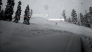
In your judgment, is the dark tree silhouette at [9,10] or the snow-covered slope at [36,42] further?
the dark tree silhouette at [9,10]

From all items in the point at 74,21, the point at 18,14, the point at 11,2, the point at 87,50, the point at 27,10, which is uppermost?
the point at 11,2

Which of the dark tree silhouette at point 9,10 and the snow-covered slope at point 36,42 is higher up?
the dark tree silhouette at point 9,10

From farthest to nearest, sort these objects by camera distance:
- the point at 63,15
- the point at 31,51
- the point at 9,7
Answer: the point at 63,15 < the point at 9,7 < the point at 31,51

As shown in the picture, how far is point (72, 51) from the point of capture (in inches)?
243

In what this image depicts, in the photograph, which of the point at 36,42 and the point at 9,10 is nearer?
the point at 36,42

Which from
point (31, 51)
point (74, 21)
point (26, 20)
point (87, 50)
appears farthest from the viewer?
point (74, 21)

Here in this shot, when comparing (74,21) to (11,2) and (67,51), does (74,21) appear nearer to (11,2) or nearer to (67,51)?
(67,51)

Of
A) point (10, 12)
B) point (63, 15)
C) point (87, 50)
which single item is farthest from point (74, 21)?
point (10, 12)

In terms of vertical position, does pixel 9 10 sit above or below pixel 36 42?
above

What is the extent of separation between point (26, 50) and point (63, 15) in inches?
2259

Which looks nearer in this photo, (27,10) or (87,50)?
(87,50)

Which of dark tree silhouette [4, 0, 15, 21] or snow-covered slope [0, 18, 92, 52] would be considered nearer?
snow-covered slope [0, 18, 92, 52]

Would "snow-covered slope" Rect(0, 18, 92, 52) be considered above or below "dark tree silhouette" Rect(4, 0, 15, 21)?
below

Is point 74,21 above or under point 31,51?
above
